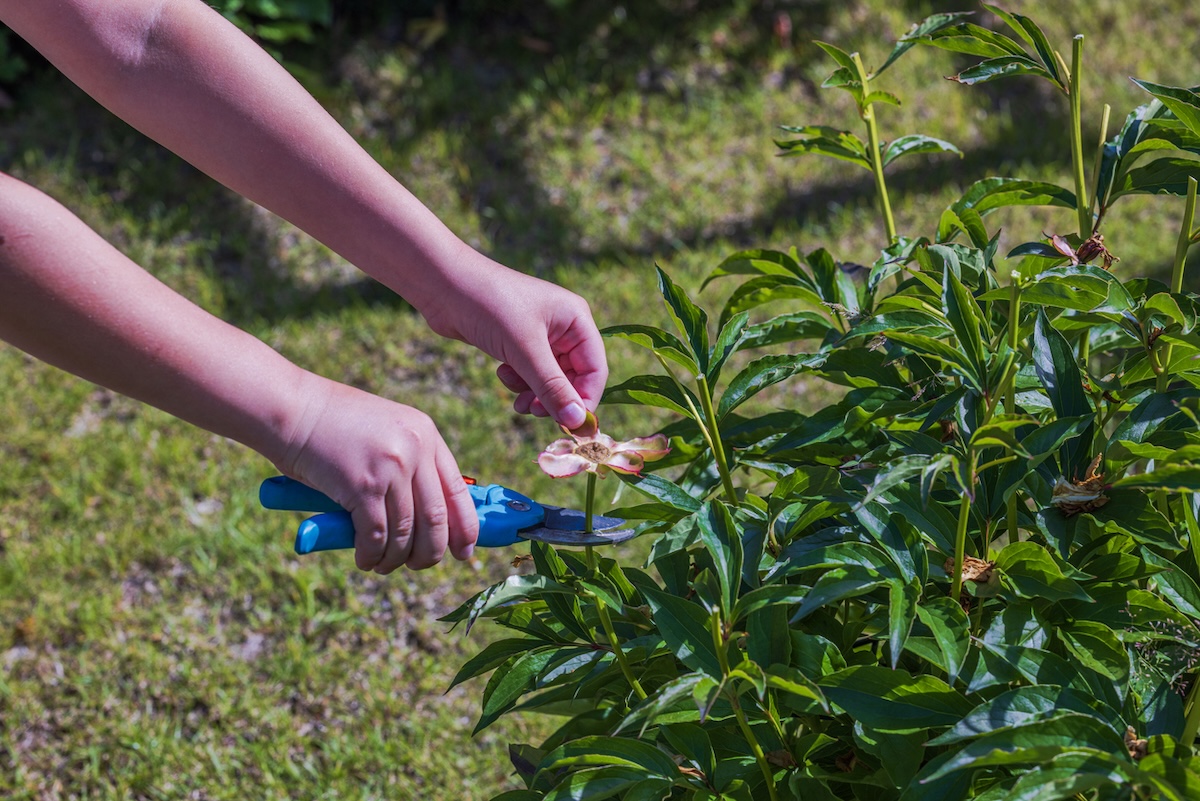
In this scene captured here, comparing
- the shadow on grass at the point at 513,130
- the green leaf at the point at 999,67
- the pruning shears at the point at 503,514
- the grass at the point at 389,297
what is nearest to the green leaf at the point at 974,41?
the green leaf at the point at 999,67

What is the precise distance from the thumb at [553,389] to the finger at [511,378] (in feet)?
0.24

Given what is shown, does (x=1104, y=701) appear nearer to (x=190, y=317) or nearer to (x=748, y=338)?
(x=748, y=338)

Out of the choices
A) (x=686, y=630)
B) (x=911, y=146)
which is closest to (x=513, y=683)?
(x=686, y=630)

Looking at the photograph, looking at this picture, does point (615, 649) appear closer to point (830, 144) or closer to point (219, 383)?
point (219, 383)

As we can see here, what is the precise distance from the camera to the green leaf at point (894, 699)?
2.97 ft

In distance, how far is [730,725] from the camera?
3.57 feet

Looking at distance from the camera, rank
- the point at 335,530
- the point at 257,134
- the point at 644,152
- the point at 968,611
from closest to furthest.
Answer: the point at 968,611
the point at 335,530
the point at 257,134
the point at 644,152

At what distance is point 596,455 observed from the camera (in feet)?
3.89

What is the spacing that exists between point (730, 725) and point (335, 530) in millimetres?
481

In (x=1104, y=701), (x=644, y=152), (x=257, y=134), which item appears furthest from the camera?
(x=644, y=152)

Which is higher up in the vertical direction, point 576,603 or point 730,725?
point 576,603

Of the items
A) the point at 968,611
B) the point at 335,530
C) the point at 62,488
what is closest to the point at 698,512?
the point at 968,611

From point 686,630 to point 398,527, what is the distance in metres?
0.38

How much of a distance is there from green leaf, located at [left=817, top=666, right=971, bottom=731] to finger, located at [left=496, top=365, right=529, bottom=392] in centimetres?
64
